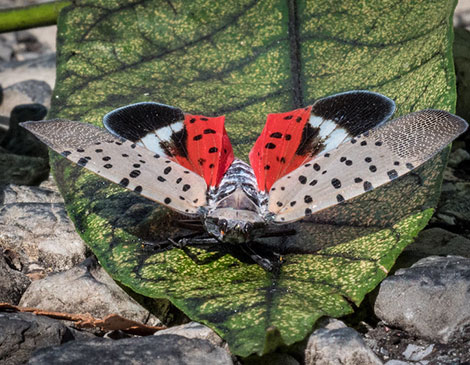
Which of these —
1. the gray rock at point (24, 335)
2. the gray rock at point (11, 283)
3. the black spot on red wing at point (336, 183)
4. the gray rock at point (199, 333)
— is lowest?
the gray rock at point (11, 283)

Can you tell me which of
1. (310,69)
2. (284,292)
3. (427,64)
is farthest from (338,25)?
(284,292)

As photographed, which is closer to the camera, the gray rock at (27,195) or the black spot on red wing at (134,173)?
the black spot on red wing at (134,173)

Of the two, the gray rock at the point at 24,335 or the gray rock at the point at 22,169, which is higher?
the gray rock at the point at 22,169

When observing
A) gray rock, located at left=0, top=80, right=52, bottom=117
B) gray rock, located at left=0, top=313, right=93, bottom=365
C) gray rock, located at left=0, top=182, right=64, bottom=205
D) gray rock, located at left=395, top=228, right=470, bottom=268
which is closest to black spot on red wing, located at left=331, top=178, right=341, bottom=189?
gray rock, located at left=395, top=228, right=470, bottom=268

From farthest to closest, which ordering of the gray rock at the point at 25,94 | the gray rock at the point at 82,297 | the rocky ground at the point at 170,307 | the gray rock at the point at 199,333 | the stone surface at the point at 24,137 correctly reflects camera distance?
the gray rock at the point at 25,94
the stone surface at the point at 24,137
the gray rock at the point at 82,297
the gray rock at the point at 199,333
the rocky ground at the point at 170,307

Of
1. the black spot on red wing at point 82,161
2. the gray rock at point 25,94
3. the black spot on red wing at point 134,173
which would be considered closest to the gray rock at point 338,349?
the black spot on red wing at point 134,173

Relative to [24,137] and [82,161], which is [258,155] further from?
[24,137]

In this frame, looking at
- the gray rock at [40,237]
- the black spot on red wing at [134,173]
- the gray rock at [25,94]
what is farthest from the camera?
the gray rock at [25,94]

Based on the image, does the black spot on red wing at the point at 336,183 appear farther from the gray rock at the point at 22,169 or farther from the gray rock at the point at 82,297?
the gray rock at the point at 22,169
